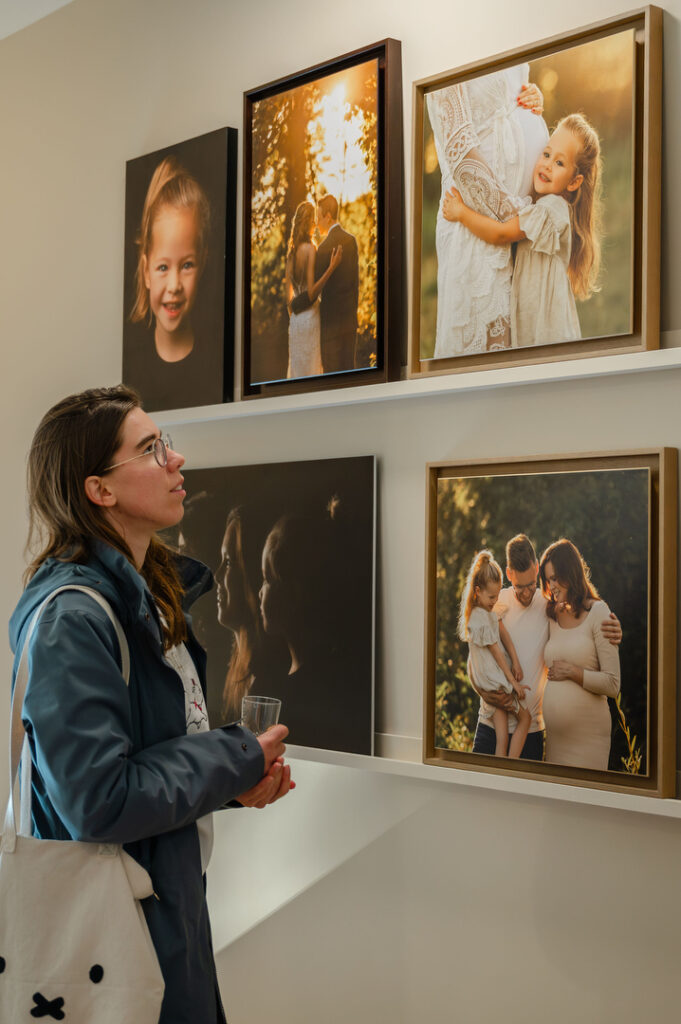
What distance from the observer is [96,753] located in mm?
1311

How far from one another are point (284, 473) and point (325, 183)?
617mm

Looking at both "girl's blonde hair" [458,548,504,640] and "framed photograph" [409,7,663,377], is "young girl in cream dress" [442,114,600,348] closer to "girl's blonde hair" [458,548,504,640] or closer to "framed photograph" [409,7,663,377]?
"framed photograph" [409,7,663,377]

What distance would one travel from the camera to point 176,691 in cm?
152

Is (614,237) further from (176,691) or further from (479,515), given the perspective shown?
(176,691)

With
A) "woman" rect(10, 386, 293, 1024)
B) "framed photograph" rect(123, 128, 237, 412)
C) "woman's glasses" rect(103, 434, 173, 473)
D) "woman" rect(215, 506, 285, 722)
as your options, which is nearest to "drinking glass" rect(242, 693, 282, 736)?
"woman" rect(10, 386, 293, 1024)

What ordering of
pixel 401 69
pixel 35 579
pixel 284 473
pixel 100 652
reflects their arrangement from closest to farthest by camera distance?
pixel 100 652 < pixel 35 579 < pixel 401 69 < pixel 284 473

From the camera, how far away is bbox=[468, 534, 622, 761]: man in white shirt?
182 centimetres

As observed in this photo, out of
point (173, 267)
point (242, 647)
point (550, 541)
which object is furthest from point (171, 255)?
point (550, 541)

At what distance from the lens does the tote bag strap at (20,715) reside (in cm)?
141

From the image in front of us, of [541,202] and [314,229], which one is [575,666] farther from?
[314,229]

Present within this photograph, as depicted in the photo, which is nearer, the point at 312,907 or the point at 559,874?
the point at 559,874

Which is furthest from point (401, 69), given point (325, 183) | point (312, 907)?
point (312, 907)

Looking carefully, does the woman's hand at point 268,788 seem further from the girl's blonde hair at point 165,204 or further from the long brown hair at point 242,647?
the girl's blonde hair at point 165,204

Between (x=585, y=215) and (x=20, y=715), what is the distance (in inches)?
47.4
